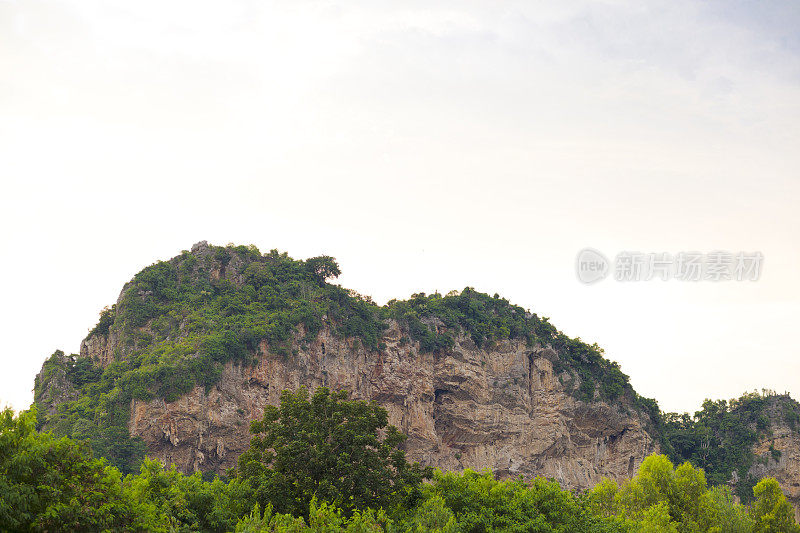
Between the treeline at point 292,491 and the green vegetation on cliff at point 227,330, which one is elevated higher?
the green vegetation on cliff at point 227,330

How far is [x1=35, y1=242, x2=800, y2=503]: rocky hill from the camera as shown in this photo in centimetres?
4912

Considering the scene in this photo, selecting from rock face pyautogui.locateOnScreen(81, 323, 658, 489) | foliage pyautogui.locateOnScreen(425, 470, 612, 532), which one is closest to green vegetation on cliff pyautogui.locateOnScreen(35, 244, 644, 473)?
rock face pyautogui.locateOnScreen(81, 323, 658, 489)

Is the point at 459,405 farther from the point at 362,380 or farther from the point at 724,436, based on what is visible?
the point at 724,436

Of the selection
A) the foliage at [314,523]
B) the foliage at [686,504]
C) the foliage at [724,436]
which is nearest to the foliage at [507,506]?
the foliage at [314,523]

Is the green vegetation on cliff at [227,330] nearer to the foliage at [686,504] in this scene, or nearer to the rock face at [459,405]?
the rock face at [459,405]

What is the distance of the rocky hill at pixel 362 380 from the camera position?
49.1 m

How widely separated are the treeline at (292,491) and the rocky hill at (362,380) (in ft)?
58.8

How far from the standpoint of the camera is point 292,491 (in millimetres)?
29797

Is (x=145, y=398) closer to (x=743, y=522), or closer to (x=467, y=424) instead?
(x=467, y=424)

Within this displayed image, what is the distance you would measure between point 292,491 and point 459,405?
108 feet

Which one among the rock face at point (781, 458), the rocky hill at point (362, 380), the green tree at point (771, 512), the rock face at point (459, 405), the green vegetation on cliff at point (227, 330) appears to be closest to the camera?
the green tree at point (771, 512)

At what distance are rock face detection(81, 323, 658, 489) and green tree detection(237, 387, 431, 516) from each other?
19112 millimetres

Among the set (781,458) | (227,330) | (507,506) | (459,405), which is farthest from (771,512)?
(227,330)

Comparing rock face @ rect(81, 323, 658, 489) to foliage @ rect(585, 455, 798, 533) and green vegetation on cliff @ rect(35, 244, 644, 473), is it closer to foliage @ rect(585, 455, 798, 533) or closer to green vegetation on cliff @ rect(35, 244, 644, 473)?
green vegetation on cliff @ rect(35, 244, 644, 473)
